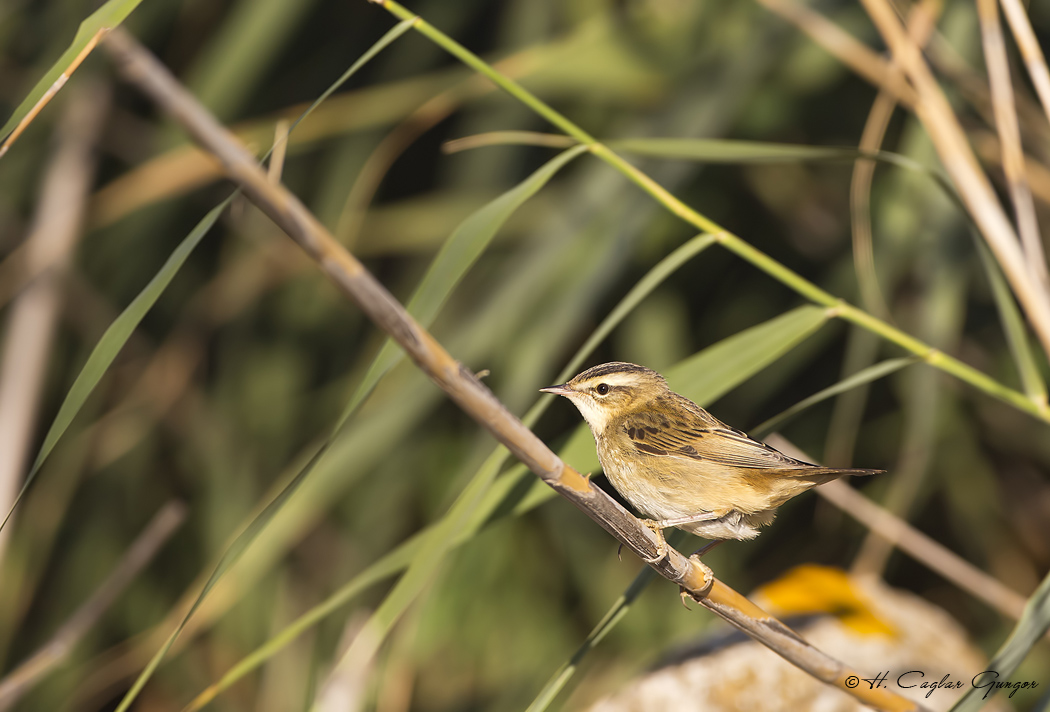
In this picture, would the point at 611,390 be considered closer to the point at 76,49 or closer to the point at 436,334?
the point at 76,49

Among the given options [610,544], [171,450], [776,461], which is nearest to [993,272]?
[776,461]

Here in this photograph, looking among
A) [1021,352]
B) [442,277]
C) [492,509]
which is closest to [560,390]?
[492,509]

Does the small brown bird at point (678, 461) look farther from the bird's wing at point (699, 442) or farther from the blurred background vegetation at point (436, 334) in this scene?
the blurred background vegetation at point (436, 334)

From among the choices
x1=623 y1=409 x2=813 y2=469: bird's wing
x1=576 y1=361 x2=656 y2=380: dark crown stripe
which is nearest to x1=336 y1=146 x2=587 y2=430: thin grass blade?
x1=576 y1=361 x2=656 y2=380: dark crown stripe

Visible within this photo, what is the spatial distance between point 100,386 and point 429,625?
1.64m

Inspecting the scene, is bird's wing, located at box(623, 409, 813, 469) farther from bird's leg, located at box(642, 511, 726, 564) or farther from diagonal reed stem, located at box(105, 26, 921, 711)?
diagonal reed stem, located at box(105, 26, 921, 711)

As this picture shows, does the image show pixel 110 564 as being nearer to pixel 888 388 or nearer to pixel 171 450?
pixel 171 450

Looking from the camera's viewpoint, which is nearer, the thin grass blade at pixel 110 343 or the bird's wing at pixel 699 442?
the thin grass blade at pixel 110 343

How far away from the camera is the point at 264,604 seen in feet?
11.0

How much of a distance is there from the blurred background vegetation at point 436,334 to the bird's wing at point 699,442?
1150 millimetres

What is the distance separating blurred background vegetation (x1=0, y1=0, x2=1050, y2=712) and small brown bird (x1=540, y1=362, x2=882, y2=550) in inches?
43.7

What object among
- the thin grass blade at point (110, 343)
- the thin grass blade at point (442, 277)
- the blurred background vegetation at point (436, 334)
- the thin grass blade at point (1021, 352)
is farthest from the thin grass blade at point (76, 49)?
the thin grass blade at point (1021, 352)

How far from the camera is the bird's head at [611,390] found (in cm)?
165

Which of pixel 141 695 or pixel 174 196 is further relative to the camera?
pixel 141 695
